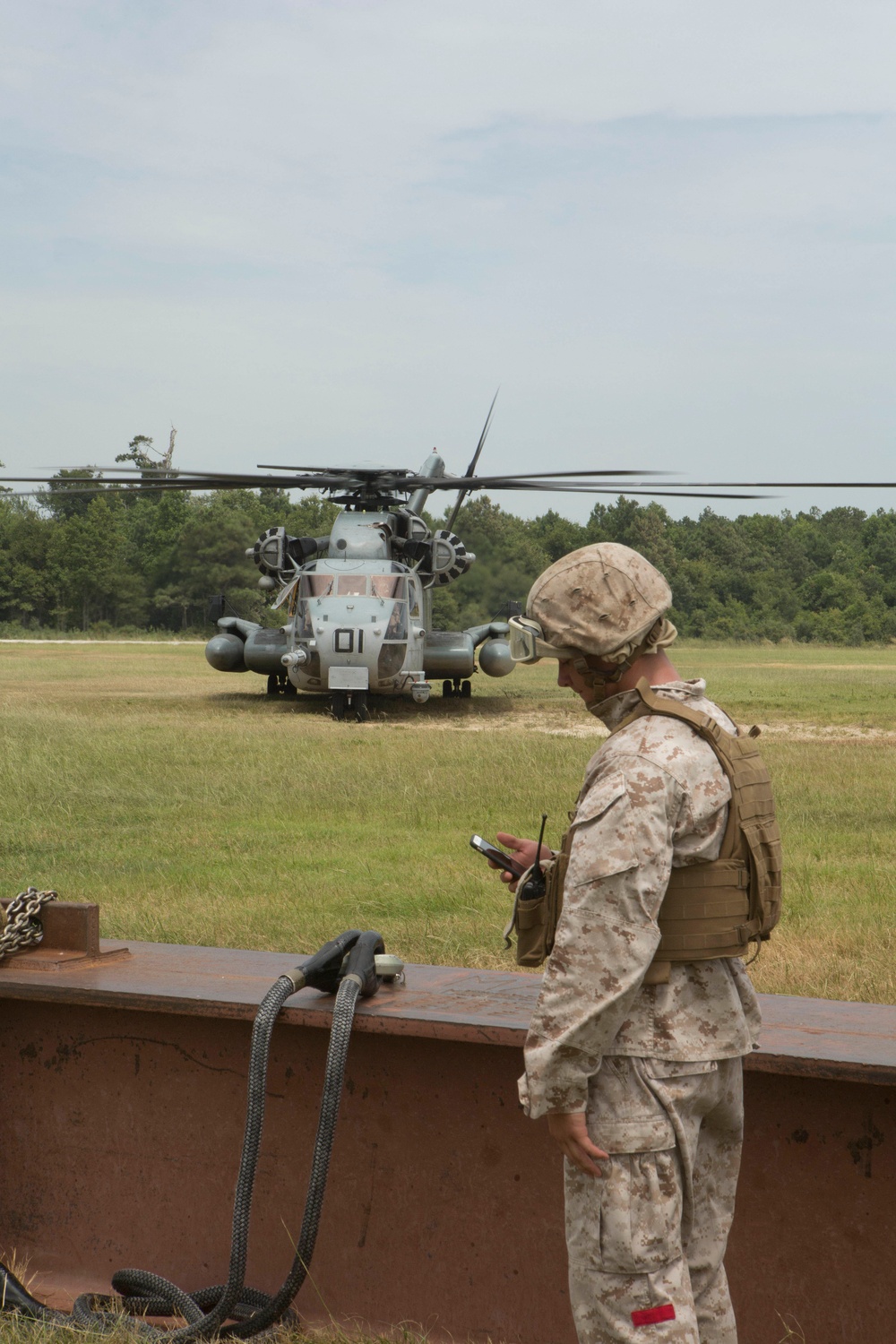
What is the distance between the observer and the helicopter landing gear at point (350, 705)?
19969 millimetres

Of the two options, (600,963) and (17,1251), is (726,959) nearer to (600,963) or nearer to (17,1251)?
(600,963)

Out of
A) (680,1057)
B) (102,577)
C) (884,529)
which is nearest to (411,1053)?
(680,1057)

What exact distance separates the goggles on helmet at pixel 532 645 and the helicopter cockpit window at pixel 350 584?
1783 cm

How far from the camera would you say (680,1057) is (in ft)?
7.55

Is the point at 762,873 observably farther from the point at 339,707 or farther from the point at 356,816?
the point at 339,707

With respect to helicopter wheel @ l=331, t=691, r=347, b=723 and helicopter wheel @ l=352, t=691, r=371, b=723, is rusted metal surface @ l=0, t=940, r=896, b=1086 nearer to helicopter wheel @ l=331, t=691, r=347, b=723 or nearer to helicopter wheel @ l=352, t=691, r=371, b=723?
helicopter wheel @ l=352, t=691, r=371, b=723

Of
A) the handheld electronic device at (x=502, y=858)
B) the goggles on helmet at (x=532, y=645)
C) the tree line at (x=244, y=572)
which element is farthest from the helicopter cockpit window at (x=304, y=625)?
the tree line at (x=244, y=572)

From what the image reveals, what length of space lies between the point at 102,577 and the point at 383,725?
52.2 m

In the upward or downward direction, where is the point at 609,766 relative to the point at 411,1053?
upward

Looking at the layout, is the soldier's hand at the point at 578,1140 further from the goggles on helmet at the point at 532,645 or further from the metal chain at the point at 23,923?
the metal chain at the point at 23,923

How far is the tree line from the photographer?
64.8 meters

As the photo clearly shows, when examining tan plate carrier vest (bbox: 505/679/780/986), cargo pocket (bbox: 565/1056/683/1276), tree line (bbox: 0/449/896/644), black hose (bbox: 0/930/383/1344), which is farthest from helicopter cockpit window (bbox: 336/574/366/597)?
tree line (bbox: 0/449/896/644)

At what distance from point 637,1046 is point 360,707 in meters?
17.9

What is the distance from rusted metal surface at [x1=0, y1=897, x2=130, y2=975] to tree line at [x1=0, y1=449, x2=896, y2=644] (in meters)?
51.2
